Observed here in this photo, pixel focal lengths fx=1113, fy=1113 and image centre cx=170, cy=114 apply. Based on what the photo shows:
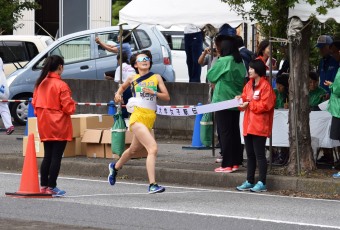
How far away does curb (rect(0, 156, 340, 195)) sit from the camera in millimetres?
14180

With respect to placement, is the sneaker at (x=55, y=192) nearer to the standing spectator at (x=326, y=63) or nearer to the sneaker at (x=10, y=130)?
the standing spectator at (x=326, y=63)

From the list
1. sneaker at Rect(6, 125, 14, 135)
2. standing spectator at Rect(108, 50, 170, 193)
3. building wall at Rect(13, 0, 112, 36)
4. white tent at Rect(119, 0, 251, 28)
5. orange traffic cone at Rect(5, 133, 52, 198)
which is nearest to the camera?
orange traffic cone at Rect(5, 133, 52, 198)

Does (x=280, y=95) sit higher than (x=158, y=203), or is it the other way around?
(x=280, y=95)

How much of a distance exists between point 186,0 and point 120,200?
13.3ft

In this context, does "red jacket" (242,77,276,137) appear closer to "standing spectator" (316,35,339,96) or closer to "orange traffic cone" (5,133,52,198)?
"standing spectator" (316,35,339,96)

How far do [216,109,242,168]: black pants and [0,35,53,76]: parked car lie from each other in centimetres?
1347

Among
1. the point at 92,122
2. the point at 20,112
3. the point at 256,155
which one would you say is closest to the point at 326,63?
the point at 256,155

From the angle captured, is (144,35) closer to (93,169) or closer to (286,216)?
(93,169)

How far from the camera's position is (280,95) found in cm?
1638

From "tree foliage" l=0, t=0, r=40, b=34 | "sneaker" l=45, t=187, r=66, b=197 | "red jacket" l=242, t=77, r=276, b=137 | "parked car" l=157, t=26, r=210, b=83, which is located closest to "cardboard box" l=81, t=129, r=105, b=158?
"red jacket" l=242, t=77, r=276, b=137

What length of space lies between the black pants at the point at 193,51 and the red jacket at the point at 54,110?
32.8 ft

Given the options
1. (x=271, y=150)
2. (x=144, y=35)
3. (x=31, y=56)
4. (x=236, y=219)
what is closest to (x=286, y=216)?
(x=236, y=219)

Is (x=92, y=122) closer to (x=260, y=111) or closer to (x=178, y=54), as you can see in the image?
(x=260, y=111)

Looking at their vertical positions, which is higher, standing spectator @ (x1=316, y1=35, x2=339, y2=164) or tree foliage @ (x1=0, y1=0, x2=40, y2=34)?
tree foliage @ (x1=0, y1=0, x2=40, y2=34)
